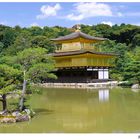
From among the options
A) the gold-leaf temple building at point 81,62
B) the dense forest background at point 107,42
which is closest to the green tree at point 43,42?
the dense forest background at point 107,42

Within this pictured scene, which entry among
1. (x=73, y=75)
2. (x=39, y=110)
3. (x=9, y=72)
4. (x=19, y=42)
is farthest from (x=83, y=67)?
(x=9, y=72)

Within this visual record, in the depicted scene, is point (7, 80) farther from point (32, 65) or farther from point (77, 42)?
point (77, 42)

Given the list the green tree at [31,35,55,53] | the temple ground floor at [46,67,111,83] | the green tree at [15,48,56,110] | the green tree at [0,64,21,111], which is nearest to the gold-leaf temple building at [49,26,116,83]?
the temple ground floor at [46,67,111,83]

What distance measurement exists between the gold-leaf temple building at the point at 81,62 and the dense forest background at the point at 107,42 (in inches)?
67.5

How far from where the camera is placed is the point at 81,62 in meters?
31.8

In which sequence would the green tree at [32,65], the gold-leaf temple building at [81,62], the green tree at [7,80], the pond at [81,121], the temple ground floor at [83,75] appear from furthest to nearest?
1. the gold-leaf temple building at [81,62]
2. the temple ground floor at [83,75]
3. the green tree at [32,65]
4. the green tree at [7,80]
5. the pond at [81,121]

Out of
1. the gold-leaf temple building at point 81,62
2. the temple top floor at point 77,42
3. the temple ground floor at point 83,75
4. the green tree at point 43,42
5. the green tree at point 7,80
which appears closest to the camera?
the green tree at point 7,80

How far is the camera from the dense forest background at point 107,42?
Answer: 29933mm

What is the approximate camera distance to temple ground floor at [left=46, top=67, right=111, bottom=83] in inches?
1232

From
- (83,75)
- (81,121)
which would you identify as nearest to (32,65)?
(81,121)

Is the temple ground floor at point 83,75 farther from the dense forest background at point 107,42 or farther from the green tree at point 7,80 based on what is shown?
the green tree at point 7,80

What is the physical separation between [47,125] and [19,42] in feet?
107

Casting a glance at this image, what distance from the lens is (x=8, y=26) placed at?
56219 mm

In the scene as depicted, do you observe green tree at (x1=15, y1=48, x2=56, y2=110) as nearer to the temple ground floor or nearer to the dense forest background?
the dense forest background
